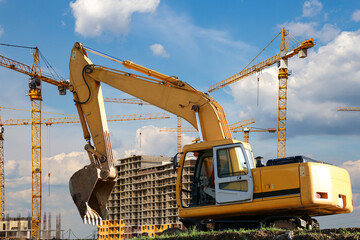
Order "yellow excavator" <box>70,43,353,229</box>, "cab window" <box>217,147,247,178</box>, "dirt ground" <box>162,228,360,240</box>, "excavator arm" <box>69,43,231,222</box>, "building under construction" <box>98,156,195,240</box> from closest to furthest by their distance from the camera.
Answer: "dirt ground" <box>162,228,360,240</box> → "yellow excavator" <box>70,43,353,229</box> → "cab window" <box>217,147,247,178</box> → "excavator arm" <box>69,43,231,222</box> → "building under construction" <box>98,156,195,240</box>

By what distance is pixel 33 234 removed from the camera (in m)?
67.5

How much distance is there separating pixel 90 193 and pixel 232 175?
17.5 ft

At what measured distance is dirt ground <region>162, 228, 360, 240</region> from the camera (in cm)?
777

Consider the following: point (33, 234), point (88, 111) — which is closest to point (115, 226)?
point (33, 234)

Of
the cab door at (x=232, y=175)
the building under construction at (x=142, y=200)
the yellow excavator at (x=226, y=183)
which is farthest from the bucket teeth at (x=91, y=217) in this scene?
the building under construction at (x=142, y=200)

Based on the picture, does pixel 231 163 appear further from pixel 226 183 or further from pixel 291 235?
pixel 291 235

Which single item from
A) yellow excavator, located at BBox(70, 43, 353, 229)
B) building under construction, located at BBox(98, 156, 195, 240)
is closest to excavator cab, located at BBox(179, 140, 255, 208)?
yellow excavator, located at BBox(70, 43, 353, 229)

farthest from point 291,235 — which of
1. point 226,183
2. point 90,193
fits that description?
point 90,193

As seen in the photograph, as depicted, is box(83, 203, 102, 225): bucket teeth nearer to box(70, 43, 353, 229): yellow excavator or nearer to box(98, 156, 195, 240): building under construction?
box(70, 43, 353, 229): yellow excavator

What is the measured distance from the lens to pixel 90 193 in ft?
49.9

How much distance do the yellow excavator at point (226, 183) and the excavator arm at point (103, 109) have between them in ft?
0.11

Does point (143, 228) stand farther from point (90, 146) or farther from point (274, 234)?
point (274, 234)

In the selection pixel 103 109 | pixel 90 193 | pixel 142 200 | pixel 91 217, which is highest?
pixel 103 109

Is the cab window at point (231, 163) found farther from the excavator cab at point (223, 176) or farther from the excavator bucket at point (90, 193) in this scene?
the excavator bucket at point (90, 193)
